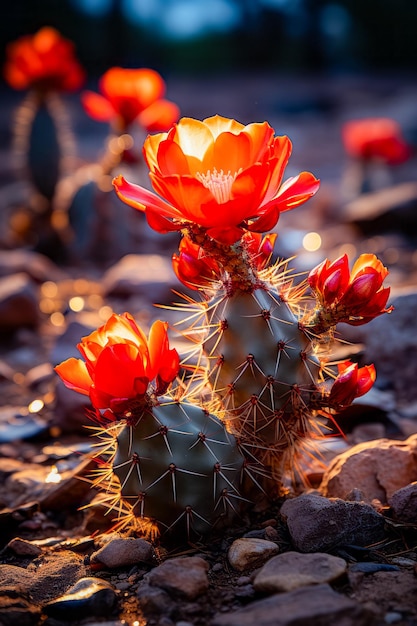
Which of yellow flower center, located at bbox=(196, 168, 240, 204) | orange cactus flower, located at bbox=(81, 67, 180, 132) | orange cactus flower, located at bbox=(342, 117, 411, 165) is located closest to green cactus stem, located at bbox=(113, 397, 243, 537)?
yellow flower center, located at bbox=(196, 168, 240, 204)

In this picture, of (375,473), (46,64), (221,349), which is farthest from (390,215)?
(221,349)

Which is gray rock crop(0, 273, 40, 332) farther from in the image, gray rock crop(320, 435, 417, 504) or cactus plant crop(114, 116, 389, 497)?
gray rock crop(320, 435, 417, 504)

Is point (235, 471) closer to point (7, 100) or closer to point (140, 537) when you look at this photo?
point (140, 537)

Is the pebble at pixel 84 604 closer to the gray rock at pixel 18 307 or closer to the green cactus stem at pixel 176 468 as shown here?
the green cactus stem at pixel 176 468

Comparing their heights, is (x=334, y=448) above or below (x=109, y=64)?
above

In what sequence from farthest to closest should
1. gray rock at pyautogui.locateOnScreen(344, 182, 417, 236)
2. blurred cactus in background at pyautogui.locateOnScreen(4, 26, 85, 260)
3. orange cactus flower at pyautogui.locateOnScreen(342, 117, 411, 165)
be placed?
orange cactus flower at pyautogui.locateOnScreen(342, 117, 411, 165)
gray rock at pyautogui.locateOnScreen(344, 182, 417, 236)
blurred cactus in background at pyautogui.locateOnScreen(4, 26, 85, 260)

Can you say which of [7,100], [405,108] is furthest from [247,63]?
[405,108]

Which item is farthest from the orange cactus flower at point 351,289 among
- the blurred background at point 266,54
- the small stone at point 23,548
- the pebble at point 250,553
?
the blurred background at point 266,54
